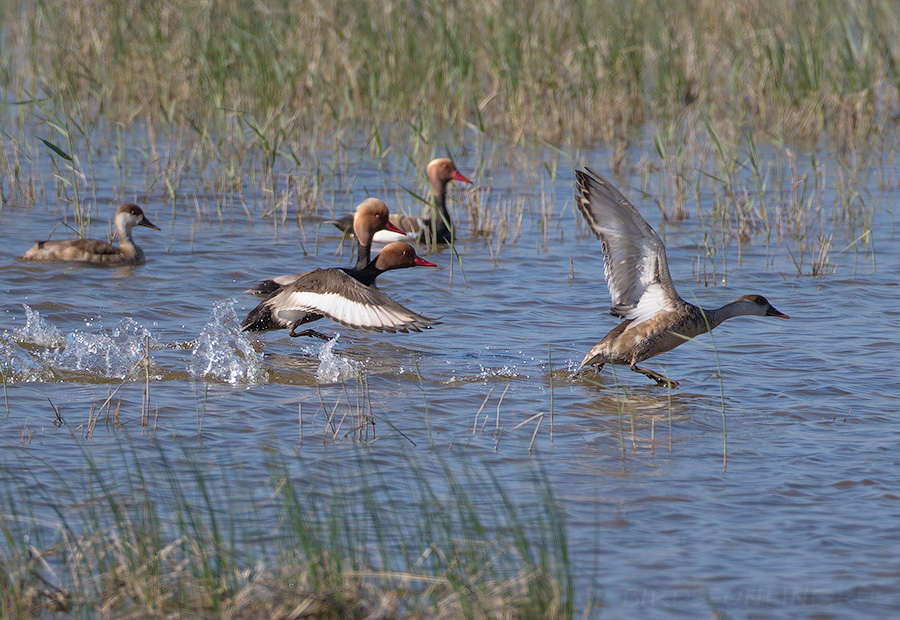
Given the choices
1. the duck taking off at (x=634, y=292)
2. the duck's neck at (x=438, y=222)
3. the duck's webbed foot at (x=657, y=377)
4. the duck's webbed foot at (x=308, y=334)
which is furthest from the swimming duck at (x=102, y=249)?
the duck's webbed foot at (x=657, y=377)

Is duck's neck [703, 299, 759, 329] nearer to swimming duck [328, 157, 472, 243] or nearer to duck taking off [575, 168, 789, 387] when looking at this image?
duck taking off [575, 168, 789, 387]

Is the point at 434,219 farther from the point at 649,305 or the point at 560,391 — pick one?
the point at 560,391

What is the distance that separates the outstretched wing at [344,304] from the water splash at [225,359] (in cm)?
49

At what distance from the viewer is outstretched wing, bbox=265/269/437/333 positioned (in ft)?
20.7

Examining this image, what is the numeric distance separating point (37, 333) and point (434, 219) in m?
4.56

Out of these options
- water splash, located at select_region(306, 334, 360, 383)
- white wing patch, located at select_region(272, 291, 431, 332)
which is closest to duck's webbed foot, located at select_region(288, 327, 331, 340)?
white wing patch, located at select_region(272, 291, 431, 332)

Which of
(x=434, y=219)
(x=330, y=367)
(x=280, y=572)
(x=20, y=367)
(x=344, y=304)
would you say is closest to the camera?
(x=280, y=572)

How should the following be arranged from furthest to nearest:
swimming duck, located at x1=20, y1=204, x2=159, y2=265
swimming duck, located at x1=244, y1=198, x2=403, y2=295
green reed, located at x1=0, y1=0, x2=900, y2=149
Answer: green reed, located at x1=0, y1=0, x2=900, y2=149
swimming duck, located at x1=20, y1=204, x2=159, y2=265
swimming duck, located at x1=244, y1=198, x2=403, y2=295

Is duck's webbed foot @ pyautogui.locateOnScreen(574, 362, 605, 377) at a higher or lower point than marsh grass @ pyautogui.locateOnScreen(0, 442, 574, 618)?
higher

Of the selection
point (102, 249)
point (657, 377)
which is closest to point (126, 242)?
point (102, 249)

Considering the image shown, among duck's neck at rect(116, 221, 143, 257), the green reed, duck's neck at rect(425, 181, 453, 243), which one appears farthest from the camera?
the green reed

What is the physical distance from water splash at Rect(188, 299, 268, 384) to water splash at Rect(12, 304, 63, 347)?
83cm

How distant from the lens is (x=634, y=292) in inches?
259

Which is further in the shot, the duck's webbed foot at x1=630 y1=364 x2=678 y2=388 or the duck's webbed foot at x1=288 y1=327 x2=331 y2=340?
the duck's webbed foot at x1=288 y1=327 x2=331 y2=340
